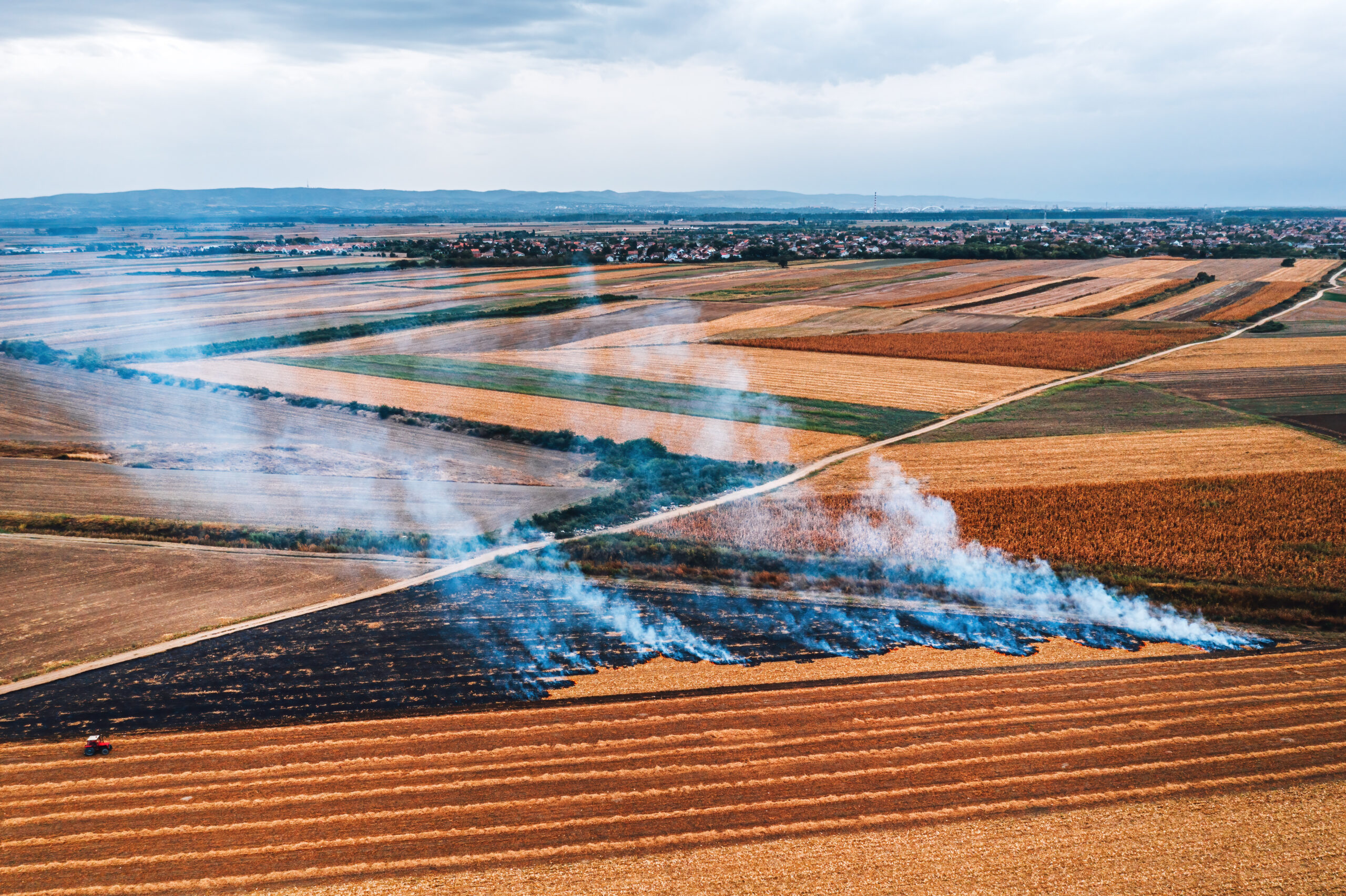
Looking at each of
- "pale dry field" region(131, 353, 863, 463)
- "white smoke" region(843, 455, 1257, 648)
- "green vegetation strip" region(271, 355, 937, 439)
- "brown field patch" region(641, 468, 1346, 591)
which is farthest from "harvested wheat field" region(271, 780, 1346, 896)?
"green vegetation strip" region(271, 355, 937, 439)

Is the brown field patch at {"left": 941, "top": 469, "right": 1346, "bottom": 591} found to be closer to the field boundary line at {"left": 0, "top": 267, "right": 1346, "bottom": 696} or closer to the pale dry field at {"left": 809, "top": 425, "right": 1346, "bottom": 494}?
the pale dry field at {"left": 809, "top": 425, "right": 1346, "bottom": 494}

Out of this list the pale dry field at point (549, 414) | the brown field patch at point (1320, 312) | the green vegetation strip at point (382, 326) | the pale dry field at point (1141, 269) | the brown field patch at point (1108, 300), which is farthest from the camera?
the pale dry field at point (1141, 269)

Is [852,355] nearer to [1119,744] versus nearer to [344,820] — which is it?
[1119,744]

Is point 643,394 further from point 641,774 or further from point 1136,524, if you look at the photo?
point 641,774

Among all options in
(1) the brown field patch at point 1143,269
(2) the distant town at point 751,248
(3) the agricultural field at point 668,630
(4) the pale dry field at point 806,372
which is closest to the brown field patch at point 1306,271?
(2) the distant town at point 751,248

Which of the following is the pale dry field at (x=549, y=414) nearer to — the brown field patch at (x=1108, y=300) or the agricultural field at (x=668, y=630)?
the agricultural field at (x=668, y=630)

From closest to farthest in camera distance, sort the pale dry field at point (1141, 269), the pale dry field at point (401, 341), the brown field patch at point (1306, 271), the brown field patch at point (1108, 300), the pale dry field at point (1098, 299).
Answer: the pale dry field at point (401, 341)
the brown field patch at point (1108, 300)
the pale dry field at point (1098, 299)
the brown field patch at point (1306, 271)
the pale dry field at point (1141, 269)

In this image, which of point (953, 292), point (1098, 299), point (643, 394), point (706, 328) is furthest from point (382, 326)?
point (1098, 299)
